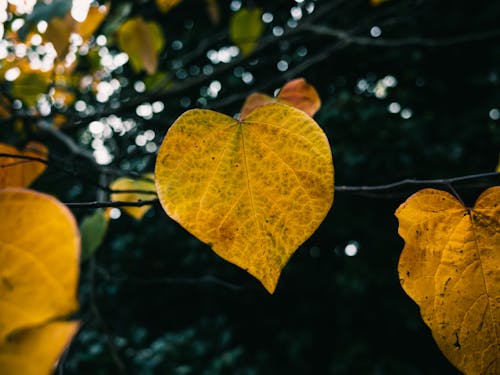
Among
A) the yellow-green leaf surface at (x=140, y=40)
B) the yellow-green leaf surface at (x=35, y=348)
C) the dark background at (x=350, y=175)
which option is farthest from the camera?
the dark background at (x=350, y=175)

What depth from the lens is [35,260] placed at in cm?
23

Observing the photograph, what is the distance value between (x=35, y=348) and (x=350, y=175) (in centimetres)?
180

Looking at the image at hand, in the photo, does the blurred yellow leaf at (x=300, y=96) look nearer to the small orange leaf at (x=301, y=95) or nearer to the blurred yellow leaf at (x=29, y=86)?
the small orange leaf at (x=301, y=95)

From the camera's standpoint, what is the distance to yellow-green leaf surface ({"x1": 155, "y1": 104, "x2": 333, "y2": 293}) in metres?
0.33

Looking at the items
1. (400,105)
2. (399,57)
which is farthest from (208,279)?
(399,57)

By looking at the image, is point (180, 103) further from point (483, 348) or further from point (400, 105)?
point (483, 348)

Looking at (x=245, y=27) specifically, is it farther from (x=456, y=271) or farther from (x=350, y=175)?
(x=456, y=271)

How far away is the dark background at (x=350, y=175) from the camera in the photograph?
1723mm

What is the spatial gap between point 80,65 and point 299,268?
1.75 metres

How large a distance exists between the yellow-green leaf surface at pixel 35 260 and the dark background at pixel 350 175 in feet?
3.66

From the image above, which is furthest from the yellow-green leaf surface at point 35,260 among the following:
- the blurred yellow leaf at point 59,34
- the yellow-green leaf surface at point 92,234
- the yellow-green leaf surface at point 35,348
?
the blurred yellow leaf at point 59,34

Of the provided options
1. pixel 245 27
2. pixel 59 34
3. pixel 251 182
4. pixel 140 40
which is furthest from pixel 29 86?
pixel 251 182

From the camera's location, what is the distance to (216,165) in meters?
0.36

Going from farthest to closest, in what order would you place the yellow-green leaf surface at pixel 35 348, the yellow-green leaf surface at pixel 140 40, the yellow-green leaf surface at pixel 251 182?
the yellow-green leaf surface at pixel 140 40, the yellow-green leaf surface at pixel 251 182, the yellow-green leaf surface at pixel 35 348
